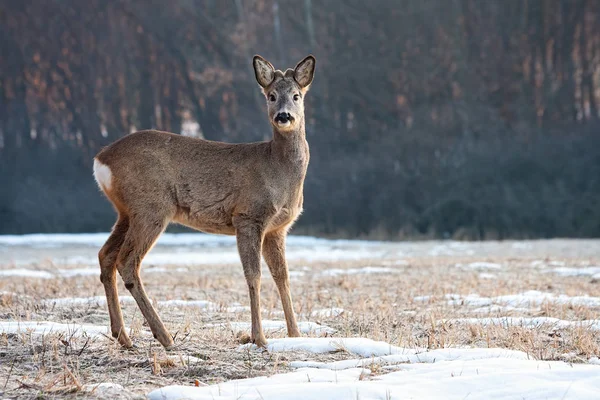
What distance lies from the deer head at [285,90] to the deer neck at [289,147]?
6cm

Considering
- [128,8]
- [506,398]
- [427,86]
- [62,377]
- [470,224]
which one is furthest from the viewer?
[128,8]

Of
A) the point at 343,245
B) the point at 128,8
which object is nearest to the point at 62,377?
the point at 343,245

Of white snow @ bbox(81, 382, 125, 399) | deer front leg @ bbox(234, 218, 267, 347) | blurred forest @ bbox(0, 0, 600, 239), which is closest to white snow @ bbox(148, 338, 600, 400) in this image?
white snow @ bbox(81, 382, 125, 399)

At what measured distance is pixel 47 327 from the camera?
6730mm

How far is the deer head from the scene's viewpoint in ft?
22.8

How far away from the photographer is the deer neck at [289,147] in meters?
7.13

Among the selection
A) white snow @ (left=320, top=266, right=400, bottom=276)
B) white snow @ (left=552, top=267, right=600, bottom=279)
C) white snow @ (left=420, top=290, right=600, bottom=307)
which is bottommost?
white snow @ (left=552, top=267, right=600, bottom=279)

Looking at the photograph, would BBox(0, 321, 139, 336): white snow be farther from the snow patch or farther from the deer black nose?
the deer black nose

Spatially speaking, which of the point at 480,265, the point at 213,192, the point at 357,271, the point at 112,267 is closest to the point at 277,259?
the point at 213,192

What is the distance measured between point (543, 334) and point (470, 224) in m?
19.9

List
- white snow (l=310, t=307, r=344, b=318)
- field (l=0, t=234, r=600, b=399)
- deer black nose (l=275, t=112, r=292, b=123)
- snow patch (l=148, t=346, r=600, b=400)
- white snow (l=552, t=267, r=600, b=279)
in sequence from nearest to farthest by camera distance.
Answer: snow patch (l=148, t=346, r=600, b=400) → field (l=0, t=234, r=600, b=399) → deer black nose (l=275, t=112, r=292, b=123) → white snow (l=310, t=307, r=344, b=318) → white snow (l=552, t=267, r=600, b=279)

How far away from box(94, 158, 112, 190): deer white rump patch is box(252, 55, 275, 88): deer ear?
58.8 inches

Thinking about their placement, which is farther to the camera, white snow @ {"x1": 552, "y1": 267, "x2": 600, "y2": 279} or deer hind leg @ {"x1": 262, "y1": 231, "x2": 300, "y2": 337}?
white snow @ {"x1": 552, "y1": 267, "x2": 600, "y2": 279}

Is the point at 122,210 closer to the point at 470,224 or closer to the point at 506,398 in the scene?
the point at 506,398
